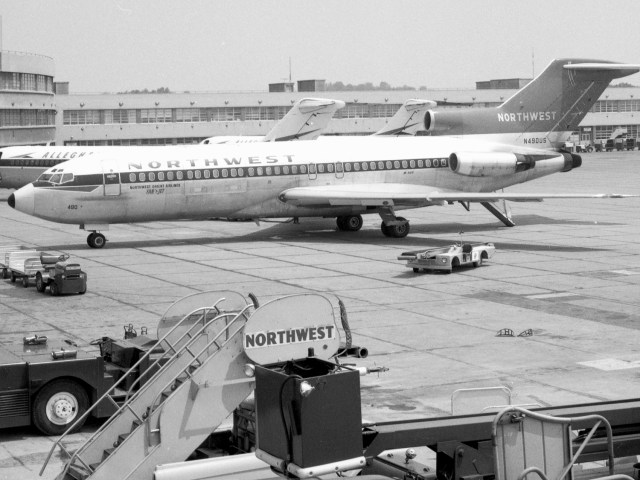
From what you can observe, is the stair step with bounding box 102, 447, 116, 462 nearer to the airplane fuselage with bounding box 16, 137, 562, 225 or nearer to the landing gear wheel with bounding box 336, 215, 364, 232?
the airplane fuselage with bounding box 16, 137, 562, 225

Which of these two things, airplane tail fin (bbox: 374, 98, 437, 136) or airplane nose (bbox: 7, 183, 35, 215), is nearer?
airplane nose (bbox: 7, 183, 35, 215)

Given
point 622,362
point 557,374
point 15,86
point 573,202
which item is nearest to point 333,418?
point 557,374

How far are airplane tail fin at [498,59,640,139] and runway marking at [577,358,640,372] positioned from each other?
79.5 ft

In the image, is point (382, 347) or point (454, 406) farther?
point (382, 347)

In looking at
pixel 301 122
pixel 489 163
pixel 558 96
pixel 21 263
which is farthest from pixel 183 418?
pixel 301 122

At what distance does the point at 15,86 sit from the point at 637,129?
7629cm

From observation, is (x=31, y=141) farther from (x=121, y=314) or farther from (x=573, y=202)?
(x=121, y=314)

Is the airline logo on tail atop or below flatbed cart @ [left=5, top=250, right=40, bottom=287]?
atop

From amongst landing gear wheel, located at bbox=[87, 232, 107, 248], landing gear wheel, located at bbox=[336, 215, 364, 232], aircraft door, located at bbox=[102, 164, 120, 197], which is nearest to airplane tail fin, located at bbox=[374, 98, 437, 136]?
landing gear wheel, located at bbox=[336, 215, 364, 232]

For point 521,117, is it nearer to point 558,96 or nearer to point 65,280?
point 558,96

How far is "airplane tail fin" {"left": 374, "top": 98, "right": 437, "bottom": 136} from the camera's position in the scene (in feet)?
219

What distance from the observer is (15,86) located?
74.7 metres

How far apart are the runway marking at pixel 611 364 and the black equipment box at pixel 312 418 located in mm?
11369

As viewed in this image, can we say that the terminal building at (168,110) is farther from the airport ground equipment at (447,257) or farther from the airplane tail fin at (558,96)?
the airport ground equipment at (447,257)
